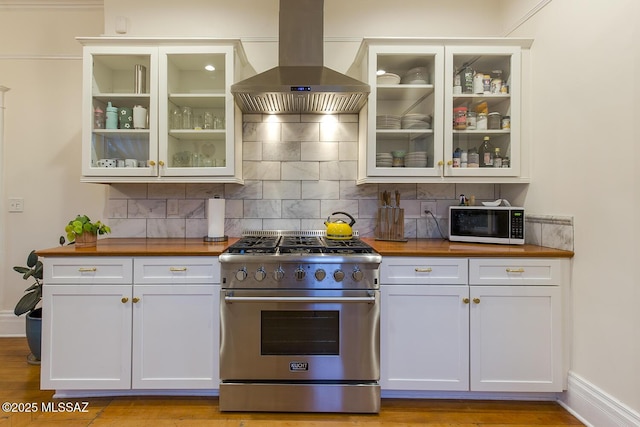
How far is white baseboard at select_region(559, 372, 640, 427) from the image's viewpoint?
1.55 metres

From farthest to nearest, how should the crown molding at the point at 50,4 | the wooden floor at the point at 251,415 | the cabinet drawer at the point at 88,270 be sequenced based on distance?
1. the crown molding at the point at 50,4
2. the cabinet drawer at the point at 88,270
3. the wooden floor at the point at 251,415

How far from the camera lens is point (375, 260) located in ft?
5.98

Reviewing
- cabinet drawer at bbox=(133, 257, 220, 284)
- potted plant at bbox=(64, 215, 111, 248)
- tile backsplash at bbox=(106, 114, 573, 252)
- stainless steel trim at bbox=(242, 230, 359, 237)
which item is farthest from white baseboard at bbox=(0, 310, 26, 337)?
stainless steel trim at bbox=(242, 230, 359, 237)

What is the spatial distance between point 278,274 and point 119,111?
1.62 m

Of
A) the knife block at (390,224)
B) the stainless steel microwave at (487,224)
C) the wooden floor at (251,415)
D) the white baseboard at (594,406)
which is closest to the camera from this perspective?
the white baseboard at (594,406)

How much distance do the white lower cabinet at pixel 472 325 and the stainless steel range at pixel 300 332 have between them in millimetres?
133

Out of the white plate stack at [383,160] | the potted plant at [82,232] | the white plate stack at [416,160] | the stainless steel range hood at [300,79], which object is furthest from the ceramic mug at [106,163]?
the white plate stack at [416,160]

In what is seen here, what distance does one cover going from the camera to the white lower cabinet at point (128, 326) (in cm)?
186

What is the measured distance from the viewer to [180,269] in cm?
188

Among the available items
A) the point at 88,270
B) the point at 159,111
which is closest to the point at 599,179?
the point at 159,111

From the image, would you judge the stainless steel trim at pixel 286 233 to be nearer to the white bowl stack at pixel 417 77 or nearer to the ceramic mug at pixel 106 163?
the ceramic mug at pixel 106 163

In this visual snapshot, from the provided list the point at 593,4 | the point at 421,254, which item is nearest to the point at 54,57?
the point at 421,254

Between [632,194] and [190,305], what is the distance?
2.31 meters

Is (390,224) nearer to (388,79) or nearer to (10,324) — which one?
(388,79)
